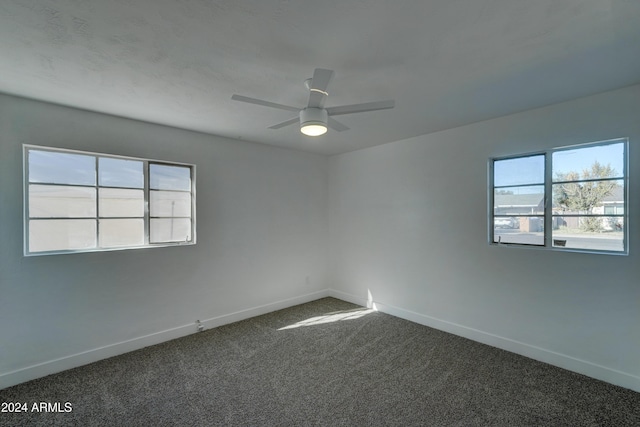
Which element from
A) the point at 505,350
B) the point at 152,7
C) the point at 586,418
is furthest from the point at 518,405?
the point at 152,7

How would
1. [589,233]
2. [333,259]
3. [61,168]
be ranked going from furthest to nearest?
[333,259] < [61,168] < [589,233]

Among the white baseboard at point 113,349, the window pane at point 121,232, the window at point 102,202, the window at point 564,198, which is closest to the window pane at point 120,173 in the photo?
the window at point 102,202

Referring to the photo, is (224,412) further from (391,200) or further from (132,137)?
(391,200)

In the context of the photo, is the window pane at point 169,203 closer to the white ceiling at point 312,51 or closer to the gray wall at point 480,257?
the white ceiling at point 312,51

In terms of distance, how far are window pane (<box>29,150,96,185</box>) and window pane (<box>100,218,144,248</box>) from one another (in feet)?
1.50

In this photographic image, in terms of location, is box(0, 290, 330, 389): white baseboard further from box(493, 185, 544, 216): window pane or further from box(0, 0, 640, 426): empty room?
box(493, 185, 544, 216): window pane

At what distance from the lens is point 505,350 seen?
295cm

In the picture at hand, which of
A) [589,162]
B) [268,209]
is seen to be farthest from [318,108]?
[589,162]

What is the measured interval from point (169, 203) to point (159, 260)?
68cm

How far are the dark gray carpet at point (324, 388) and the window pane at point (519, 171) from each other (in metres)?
1.81

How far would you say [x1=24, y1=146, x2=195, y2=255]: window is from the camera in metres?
2.58

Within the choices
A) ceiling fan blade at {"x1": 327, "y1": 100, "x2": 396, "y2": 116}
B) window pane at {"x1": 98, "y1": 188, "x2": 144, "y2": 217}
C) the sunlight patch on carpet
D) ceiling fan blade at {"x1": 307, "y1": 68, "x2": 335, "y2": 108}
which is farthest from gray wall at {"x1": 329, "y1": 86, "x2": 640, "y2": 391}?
window pane at {"x1": 98, "y1": 188, "x2": 144, "y2": 217}

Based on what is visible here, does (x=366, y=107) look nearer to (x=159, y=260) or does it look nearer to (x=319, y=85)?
(x=319, y=85)

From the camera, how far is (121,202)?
3.01 metres
